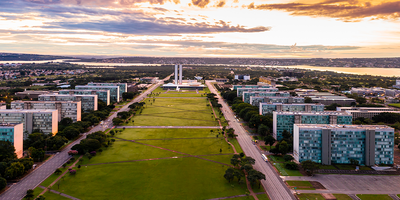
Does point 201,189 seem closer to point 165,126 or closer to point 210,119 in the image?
point 165,126

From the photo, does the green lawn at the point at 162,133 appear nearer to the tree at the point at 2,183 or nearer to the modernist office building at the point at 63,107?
the modernist office building at the point at 63,107

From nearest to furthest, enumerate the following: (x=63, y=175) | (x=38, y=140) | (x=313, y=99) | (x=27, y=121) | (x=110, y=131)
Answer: (x=63, y=175) < (x=38, y=140) < (x=27, y=121) < (x=110, y=131) < (x=313, y=99)

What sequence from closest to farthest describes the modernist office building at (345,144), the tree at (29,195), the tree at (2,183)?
the tree at (29,195)
the tree at (2,183)
the modernist office building at (345,144)

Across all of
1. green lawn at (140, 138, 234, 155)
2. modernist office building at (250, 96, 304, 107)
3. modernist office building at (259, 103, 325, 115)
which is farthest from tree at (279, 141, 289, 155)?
modernist office building at (250, 96, 304, 107)

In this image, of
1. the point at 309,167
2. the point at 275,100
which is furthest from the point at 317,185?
the point at 275,100

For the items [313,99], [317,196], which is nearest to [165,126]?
[317,196]

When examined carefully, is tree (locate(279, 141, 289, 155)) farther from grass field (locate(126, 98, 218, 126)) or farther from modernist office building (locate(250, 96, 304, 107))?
modernist office building (locate(250, 96, 304, 107))

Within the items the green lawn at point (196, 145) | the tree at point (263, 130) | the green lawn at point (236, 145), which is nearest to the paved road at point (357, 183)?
the green lawn at point (236, 145)
